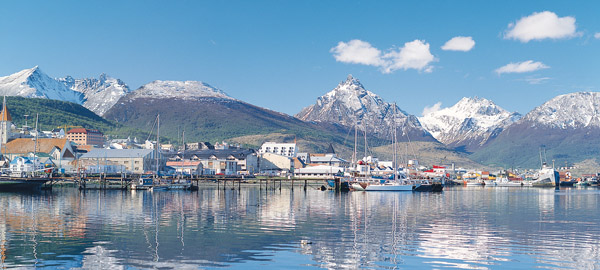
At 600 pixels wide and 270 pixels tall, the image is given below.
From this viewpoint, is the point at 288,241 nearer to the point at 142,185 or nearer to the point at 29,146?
the point at 142,185

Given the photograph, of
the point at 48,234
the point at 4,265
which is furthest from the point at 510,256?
the point at 48,234

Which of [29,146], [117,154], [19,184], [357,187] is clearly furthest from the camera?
[29,146]

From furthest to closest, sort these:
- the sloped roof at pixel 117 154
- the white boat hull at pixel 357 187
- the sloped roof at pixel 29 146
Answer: the sloped roof at pixel 29 146 < the sloped roof at pixel 117 154 < the white boat hull at pixel 357 187

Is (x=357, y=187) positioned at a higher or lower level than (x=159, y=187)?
lower

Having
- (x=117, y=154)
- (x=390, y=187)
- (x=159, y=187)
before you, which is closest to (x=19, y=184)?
(x=159, y=187)

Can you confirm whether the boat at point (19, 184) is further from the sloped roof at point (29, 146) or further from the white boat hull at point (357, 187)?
the sloped roof at point (29, 146)

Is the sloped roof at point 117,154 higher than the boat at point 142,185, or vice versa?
the sloped roof at point 117,154

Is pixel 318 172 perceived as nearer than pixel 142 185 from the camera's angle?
No

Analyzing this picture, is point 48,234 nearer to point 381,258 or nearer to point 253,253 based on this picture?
point 253,253

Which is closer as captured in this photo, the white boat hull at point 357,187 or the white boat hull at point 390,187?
the white boat hull at point 357,187

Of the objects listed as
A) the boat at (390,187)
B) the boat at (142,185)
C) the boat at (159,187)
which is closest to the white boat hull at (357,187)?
the boat at (390,187)

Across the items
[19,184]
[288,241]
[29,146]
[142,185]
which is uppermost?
[29,146]

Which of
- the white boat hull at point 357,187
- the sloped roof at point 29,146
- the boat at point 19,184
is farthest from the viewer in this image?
the sloped roof at point 29,146

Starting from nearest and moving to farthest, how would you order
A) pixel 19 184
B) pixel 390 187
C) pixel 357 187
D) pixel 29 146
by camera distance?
pixel 19 184
pixel 357 187
pixel 390 187
pixel 29 146
